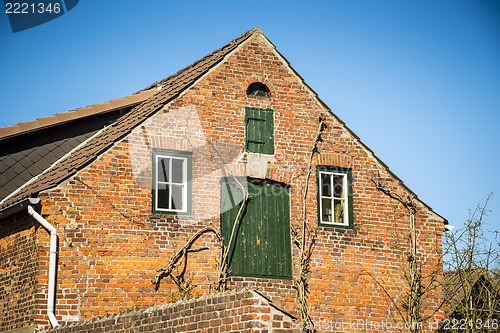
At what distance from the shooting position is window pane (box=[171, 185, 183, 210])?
592 inches

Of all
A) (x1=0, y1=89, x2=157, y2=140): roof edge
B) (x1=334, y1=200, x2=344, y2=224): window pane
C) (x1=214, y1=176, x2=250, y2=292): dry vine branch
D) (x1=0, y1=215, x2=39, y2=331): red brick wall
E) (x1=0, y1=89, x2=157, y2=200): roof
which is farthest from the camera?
(x1=0, y1=89, x2=157, y2=140): roof edge

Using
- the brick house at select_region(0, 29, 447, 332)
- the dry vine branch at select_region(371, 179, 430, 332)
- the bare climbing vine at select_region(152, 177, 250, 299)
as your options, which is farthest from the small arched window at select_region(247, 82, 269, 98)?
the dry vine branch at select_region(371, 179, 430, 332)

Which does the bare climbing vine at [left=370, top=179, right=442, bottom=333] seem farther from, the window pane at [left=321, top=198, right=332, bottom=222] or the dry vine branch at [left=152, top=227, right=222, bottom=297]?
the dry vine branch at [left=152, top=227, right=222, bottom=297]

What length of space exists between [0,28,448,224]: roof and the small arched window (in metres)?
0.87

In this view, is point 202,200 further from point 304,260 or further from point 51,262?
point 51,262

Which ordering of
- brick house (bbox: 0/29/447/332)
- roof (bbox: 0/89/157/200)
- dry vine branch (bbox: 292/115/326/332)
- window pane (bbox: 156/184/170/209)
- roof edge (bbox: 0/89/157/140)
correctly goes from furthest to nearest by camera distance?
roof edge (bbox: 0/89/157/140) → roof (bbox: 0/89/157/200) → dry vine branch (bbox: 292/115/326/332) → window pane (bbox: 156/184/170/209) → brick house (bbox: 0/29/447/332)

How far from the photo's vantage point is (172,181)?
15.2 metres

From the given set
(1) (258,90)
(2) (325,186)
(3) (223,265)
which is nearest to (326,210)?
(2) (325,186)

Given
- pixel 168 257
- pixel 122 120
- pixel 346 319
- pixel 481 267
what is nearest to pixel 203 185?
pixel 168 257

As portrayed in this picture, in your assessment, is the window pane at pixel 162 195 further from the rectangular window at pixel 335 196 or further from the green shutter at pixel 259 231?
the rectangular window at pixel 335 196

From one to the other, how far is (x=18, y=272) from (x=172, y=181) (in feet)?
11.6

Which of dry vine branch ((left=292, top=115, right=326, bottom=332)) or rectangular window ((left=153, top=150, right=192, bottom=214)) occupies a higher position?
rectangular window ((left=153, top=150, right=192, bottom=214))

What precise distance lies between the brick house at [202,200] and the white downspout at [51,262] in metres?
0.02

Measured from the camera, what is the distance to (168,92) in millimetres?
16312
